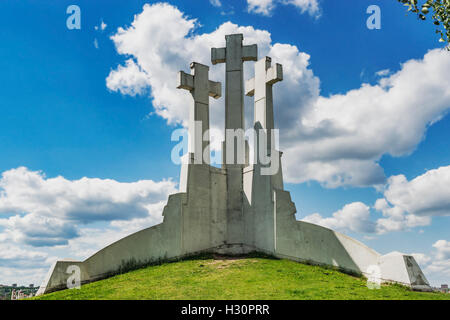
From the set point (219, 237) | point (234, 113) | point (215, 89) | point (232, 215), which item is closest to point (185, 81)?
point (215, 89)

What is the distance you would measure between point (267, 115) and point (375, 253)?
7.78 m

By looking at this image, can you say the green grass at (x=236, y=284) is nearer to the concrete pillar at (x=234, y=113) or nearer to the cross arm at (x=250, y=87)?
the concrete pillar at (x=234, y=113)

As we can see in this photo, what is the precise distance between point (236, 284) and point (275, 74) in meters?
10.3

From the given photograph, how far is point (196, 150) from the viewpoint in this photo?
21312 mm

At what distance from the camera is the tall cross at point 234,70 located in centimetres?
2261

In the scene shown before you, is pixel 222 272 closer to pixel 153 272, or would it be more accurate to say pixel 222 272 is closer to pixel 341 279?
pixel 153 272

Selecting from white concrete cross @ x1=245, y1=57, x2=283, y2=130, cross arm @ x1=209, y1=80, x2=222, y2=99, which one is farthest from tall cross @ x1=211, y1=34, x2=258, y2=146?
white concrete cross @ x1=245, y1=57, x2=283, y2=130

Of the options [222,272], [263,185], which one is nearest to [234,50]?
[263,185]

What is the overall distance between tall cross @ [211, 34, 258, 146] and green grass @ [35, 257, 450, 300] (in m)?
7.07

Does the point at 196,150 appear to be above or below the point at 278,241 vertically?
above

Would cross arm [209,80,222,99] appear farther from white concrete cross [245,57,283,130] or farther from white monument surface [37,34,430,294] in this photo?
white concrete cross [245,57,283,130]

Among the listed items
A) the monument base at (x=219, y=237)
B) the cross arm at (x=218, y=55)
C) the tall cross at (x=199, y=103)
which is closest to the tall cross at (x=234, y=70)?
the cross arm at (x=218, y=55)
